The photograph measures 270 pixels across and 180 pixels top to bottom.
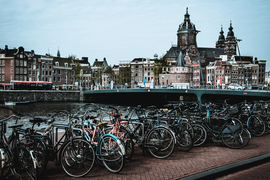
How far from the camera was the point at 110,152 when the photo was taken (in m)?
5.18

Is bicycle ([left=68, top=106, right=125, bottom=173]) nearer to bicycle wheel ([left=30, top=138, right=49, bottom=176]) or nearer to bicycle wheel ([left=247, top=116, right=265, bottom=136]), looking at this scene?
bicycle wheel ([left=30, top=138, right=49, bottom=176])

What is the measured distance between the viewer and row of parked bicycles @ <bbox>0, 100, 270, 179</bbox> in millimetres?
4781

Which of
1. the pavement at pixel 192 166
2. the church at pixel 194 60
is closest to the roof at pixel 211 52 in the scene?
the church at pixel 194 60

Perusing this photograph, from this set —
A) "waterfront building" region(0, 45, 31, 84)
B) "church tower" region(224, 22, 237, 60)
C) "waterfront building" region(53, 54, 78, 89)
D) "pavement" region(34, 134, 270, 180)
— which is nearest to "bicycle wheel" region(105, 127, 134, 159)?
"pavement" region(34, 134, 270, 180)

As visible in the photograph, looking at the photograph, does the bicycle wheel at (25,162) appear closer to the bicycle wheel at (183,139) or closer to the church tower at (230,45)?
the bicycle wheel at (183,139)

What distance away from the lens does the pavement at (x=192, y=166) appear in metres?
5.06

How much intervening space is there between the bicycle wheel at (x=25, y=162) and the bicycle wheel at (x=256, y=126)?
6.76 meters

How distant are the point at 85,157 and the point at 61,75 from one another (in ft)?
228

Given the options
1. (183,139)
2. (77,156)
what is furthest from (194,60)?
(77,156)

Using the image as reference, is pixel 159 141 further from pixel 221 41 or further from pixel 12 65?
pixel 221 41

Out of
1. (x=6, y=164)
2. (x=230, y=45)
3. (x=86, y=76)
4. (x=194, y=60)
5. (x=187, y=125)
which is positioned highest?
(x=230, y=45)

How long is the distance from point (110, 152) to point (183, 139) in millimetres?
2417

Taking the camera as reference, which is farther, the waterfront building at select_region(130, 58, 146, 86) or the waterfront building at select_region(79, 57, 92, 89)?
the waterfront building at select_region(79, 57, 92, 89)

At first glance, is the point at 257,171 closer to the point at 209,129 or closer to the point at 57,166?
the point at 209,129
